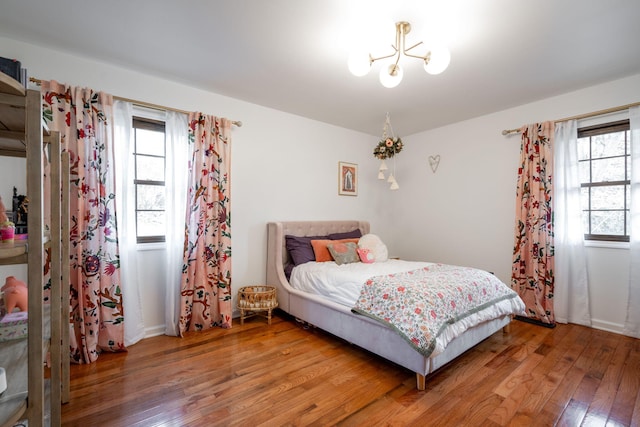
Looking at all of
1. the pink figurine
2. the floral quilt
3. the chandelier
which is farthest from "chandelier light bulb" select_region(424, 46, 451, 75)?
the pink figurine

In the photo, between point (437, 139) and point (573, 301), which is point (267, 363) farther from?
point (437, 139)

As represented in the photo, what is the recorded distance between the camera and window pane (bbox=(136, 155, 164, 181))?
279 centimetres

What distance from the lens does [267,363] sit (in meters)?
2.25

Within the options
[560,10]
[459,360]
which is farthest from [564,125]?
[459,360]

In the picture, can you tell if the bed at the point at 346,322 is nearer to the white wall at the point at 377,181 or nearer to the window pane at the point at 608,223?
the white wall at the point at 377,181

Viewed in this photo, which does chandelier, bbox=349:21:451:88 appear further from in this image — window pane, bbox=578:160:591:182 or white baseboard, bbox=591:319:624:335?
white baseboard, bbox=591:319:624:335

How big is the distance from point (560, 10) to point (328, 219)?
3037mm

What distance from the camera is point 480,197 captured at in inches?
146

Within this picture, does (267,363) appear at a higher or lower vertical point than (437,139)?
lower

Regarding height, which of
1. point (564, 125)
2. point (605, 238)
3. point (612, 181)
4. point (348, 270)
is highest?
point (564, 125)

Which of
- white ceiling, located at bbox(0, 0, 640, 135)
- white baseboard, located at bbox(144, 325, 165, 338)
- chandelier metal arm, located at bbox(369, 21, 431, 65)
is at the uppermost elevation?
white ceiling, located at bbox(0, 0, 640, 135)

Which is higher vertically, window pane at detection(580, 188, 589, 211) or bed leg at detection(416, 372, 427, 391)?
window pane at detection(580, 188, 589, 211)

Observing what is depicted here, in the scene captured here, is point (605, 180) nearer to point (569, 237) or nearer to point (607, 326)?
point (569, 237)

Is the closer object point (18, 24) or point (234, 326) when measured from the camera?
point (18, 24)
